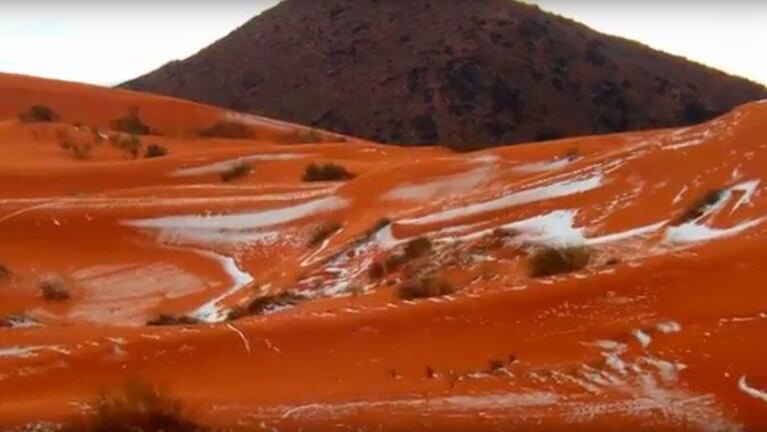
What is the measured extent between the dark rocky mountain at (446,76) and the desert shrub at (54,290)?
37.8m

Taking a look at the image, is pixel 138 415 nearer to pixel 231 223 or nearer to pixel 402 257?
pixel 402 257

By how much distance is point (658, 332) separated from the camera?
9.52m

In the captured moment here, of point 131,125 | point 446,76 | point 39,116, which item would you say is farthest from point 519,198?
point 446,76

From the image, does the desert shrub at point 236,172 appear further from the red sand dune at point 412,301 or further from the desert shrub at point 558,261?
the desert shrub at point 558,261

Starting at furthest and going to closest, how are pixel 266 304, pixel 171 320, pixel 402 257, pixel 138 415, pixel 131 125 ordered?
1. pixel 131 125
2. pixel 402 257
3. pixel 266 304
4. pixel 171 320
5. pixel 138 415

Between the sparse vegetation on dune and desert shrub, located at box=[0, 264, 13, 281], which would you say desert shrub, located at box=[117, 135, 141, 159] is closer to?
the sparse vegetation on dune

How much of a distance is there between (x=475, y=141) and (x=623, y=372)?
4508 cm

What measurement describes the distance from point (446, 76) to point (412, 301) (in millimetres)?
48097

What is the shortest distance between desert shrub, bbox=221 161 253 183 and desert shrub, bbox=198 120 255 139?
14.4m

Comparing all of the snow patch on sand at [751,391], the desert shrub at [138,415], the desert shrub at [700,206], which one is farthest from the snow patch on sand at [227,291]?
the snow patch on sand at [751,391]

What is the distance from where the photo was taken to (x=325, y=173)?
25.8 metres

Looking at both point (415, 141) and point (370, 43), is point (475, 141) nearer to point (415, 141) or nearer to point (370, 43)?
point (415, 141)

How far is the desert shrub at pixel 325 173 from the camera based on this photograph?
2553 centimetres

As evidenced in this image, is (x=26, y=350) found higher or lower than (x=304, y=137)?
higher
